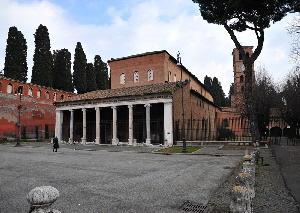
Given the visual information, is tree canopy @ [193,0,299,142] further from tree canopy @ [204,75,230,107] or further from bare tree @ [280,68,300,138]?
tree canopy @ [204,75,230,107]

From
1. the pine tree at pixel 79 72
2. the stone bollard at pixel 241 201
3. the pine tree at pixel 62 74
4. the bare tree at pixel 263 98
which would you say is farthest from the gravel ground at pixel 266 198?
the pine tree at pixel 79 72

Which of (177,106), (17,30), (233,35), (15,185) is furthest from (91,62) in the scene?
(15,185)

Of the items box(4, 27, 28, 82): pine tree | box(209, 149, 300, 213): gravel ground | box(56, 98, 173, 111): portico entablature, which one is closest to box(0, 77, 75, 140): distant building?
box(4, 27, 28, 82): pine tree

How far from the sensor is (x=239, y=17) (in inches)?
855

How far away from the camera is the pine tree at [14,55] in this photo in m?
34.0

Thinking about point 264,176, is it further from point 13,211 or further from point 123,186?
point 13,211

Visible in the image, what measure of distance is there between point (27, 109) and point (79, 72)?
48.6 ft

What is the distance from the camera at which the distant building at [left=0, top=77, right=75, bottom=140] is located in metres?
29.2

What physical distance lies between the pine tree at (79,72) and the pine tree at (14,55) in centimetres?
1075

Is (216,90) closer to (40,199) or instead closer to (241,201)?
(241,201)

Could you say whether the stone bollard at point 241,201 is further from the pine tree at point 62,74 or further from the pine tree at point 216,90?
the pine tree at point 216,90

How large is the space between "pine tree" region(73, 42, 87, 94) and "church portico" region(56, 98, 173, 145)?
1369 centimetres

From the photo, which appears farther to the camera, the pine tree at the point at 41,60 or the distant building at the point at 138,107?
the pine tree at the point at 41,60

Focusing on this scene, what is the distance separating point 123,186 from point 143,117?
812 inches
